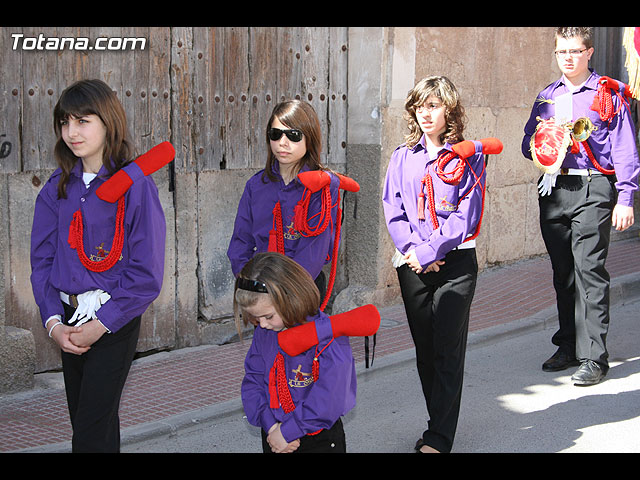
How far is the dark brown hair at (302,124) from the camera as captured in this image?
4535 mm

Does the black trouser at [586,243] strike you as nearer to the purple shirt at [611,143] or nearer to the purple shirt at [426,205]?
the purple shirt at [611,143]

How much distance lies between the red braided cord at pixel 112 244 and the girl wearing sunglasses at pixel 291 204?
1.03 metres

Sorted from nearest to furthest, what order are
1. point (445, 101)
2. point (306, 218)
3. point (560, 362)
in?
point (445, 101), point (306, 218), point (560, 362)

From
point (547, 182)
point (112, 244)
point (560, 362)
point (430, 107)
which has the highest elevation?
point (430, 107)

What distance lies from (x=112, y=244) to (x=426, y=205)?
5.25ft

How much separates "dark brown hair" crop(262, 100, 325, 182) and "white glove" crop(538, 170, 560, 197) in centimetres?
184

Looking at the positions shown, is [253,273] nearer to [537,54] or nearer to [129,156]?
[129,156]

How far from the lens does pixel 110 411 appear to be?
3535 mm

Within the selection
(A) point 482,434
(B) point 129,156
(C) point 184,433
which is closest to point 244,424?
(C) point 184,433

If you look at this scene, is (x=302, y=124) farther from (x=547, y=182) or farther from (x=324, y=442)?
(x=547, y=182)

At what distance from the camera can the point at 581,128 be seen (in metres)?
5.65

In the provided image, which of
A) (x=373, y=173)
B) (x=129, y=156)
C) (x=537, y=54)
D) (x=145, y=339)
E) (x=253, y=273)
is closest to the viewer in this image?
(x=253, y=273)

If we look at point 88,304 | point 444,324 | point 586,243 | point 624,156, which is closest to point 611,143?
point 624,156
